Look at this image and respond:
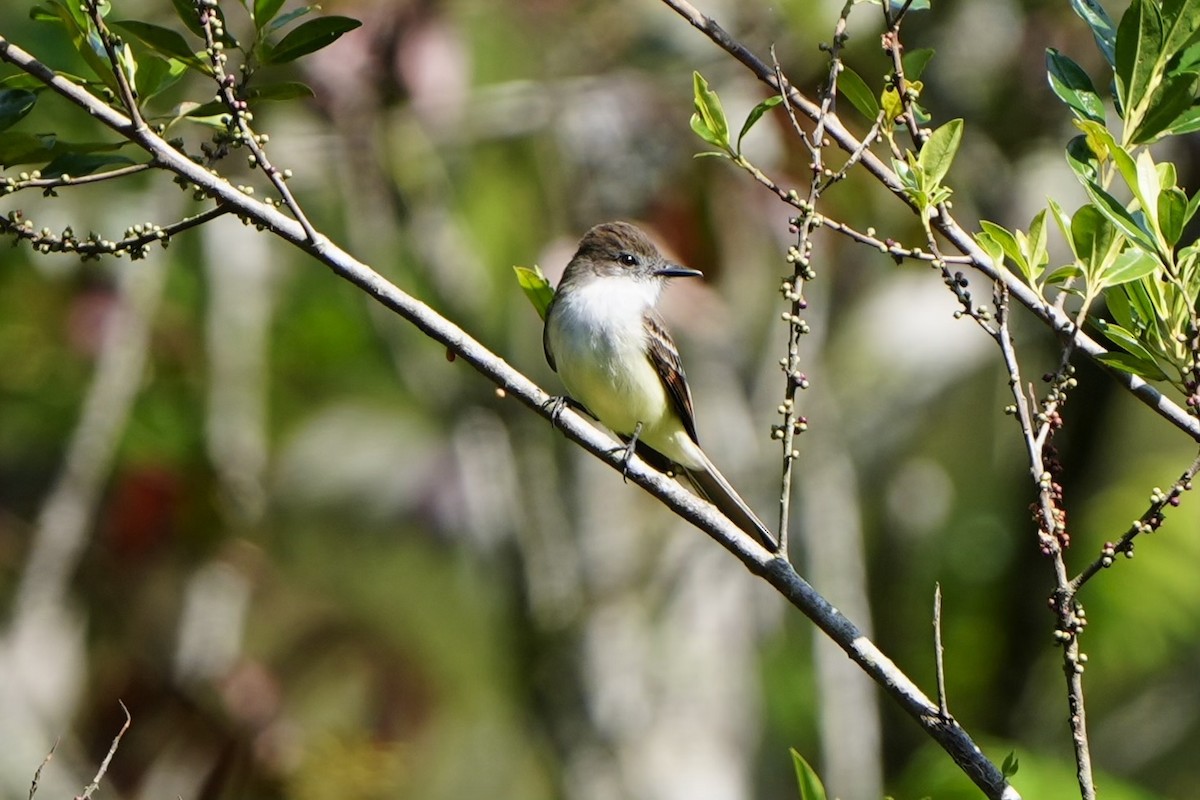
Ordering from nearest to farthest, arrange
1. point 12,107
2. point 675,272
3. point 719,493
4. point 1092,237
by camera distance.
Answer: point 1092,237 → point 12,107 → point 719,493 → point 675,272

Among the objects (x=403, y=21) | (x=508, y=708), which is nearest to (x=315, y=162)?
(x=403, y=21)

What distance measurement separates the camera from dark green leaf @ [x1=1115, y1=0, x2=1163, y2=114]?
210 cm

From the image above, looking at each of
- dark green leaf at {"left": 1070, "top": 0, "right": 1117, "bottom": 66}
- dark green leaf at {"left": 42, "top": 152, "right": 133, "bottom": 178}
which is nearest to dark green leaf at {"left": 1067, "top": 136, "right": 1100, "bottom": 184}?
dark green leaf at {"left": 1070, "top": 0, "right": 1117, "bottom": 66}

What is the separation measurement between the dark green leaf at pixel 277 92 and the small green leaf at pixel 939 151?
3.09 feet

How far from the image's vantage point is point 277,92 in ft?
7.41

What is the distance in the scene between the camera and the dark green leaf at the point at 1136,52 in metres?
2.10

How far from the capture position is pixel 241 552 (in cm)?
568

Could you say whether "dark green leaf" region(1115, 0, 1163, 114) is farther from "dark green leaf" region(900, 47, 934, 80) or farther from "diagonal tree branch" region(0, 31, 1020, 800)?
"diagonal tree branch" region(0, 31, 1020, 800)

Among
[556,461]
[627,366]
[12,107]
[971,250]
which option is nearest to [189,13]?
[12,107]

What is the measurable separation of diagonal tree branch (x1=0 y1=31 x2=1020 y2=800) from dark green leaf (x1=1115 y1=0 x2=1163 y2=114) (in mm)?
866

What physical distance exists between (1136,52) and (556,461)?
375 centimetres

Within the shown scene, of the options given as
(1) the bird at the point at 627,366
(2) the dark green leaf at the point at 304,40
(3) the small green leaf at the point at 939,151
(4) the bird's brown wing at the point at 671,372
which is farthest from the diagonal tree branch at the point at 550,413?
(4) the bird's brown wing at the point at 671,372

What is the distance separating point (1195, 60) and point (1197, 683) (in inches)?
200

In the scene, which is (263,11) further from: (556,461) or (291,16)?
(556,461)
